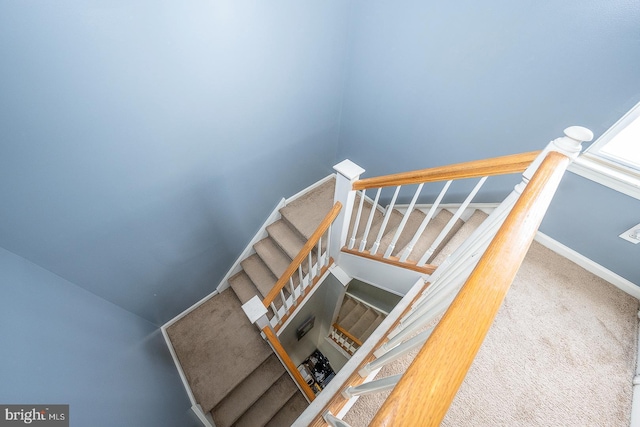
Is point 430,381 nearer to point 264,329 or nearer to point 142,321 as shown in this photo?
point 264,329

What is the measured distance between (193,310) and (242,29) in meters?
2.85

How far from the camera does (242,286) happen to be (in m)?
2.97

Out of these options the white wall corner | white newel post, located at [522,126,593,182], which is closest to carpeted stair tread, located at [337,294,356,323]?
the white wall corner

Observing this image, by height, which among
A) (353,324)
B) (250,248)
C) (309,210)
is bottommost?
(353,324)

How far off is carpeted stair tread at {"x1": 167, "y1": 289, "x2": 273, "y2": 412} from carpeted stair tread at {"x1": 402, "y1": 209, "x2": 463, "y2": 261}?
6.24 feet

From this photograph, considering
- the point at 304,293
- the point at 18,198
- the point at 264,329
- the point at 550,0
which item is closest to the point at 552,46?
the point at 550,0

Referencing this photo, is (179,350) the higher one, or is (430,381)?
(179,350)

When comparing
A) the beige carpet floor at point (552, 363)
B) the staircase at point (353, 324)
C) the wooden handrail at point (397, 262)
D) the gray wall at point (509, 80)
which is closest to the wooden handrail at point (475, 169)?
the wooden handrail at point (397, 262)

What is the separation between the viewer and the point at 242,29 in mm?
1590

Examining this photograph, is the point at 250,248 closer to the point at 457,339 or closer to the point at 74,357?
the point at 74,357

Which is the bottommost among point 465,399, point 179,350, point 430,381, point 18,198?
point 465,399

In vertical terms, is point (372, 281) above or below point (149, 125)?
below

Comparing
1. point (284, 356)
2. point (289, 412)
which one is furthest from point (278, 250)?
point (289, 412)

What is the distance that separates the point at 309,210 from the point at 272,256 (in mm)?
751
